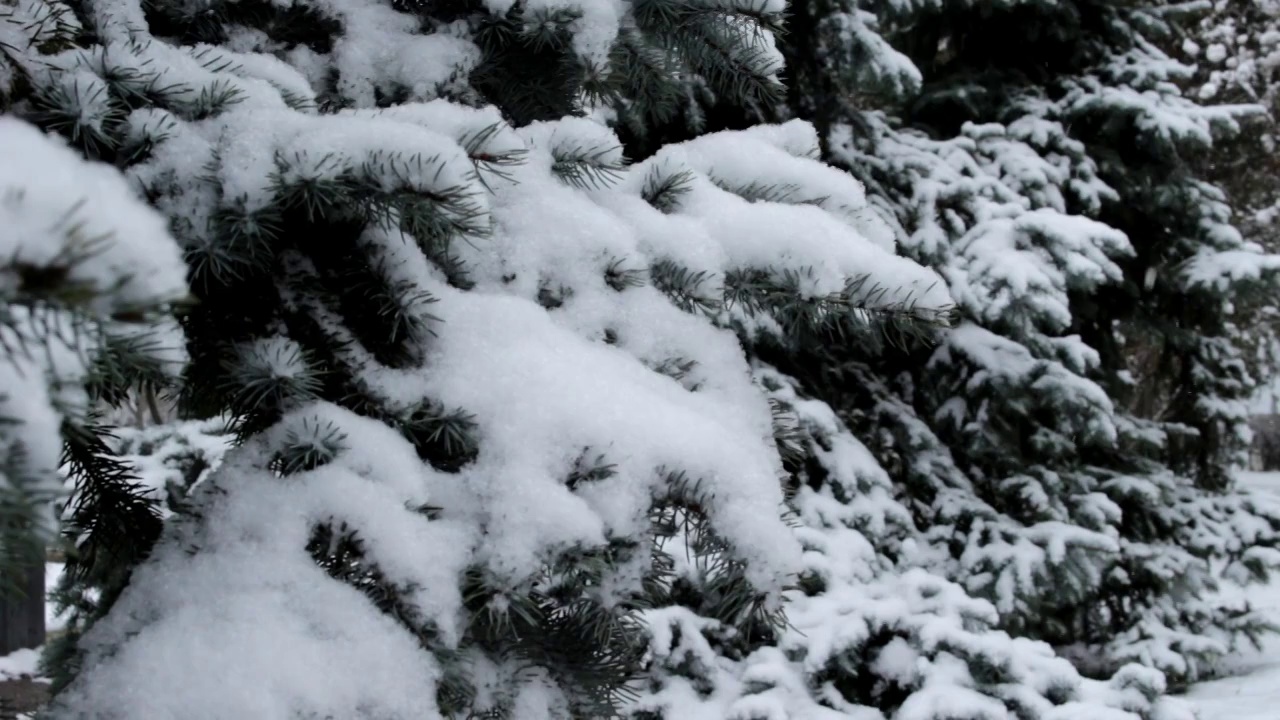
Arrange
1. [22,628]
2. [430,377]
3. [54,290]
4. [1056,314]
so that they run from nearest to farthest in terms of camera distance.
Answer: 1. [54,290]
2. [430,377]
3. [1056,314]
4. [22,628]

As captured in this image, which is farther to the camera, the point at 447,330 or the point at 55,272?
the point at 447,330

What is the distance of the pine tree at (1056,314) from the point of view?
393 cm

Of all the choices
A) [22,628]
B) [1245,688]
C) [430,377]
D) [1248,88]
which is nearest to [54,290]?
[430,377]

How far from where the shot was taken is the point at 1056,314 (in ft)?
12.1

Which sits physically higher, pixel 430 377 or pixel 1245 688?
pixel 430 377

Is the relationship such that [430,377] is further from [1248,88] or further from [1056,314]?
[1248,88]

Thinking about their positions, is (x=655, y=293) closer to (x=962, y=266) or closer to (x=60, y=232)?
(x=60, y=232)

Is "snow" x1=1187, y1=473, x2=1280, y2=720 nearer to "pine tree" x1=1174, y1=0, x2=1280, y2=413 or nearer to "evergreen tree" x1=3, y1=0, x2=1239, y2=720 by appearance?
"evergreen tree" x1=3, y1=0, x2=1239, y2=720

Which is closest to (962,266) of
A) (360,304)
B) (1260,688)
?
(1260,688)

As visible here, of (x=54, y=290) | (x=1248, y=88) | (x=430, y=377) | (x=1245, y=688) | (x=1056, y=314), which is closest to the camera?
(x=54, y=290)

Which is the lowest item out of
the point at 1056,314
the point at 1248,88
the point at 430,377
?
the point at 1248,88

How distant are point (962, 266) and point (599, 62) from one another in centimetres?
290

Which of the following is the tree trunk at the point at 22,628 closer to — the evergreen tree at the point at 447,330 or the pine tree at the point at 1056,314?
the pine tree at the point at 1056,314

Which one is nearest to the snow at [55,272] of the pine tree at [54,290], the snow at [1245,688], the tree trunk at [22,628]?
the pine tree at [54,290]
